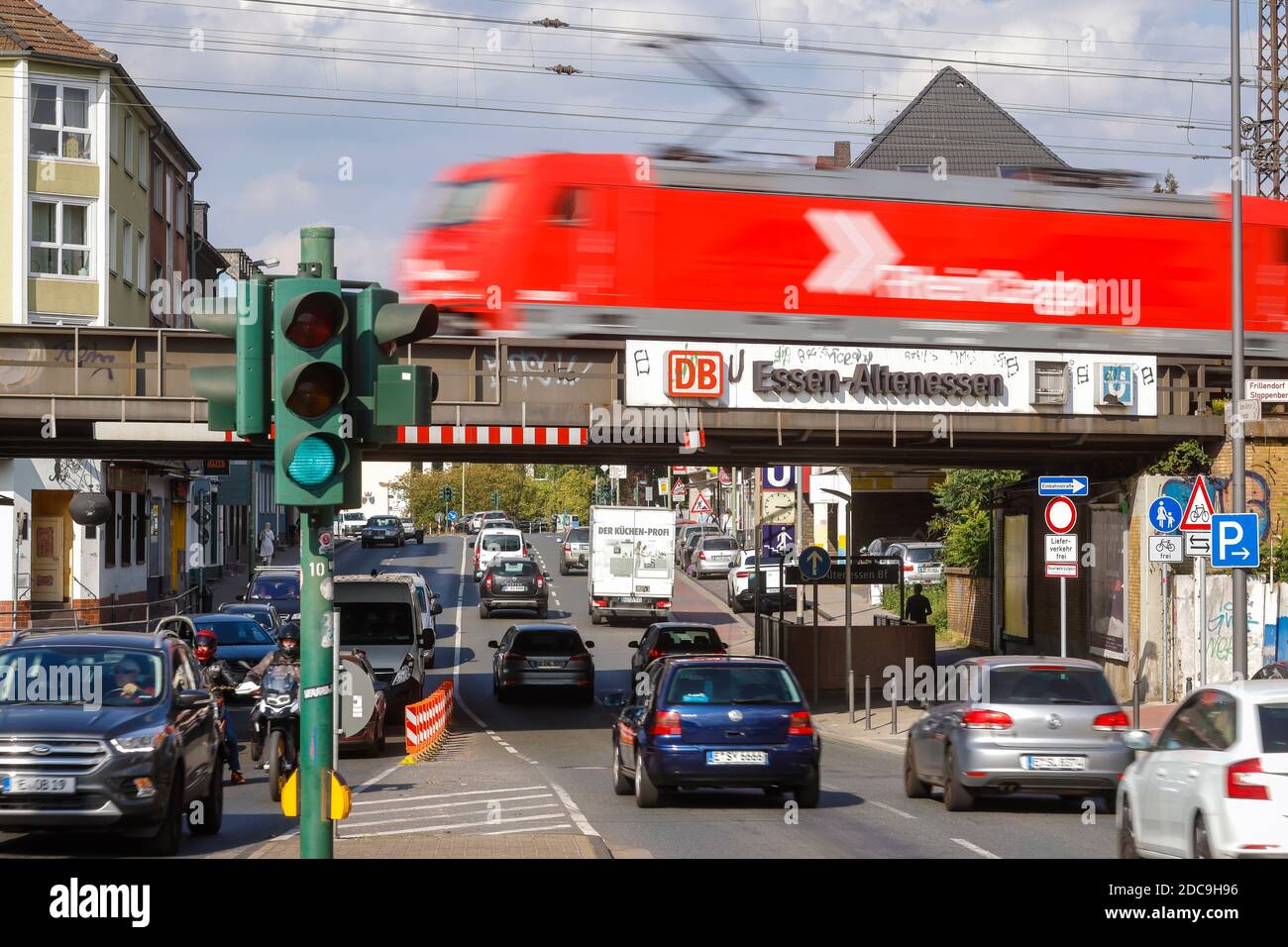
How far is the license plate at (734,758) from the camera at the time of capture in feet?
52.1

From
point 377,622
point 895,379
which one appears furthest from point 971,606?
point 377,622

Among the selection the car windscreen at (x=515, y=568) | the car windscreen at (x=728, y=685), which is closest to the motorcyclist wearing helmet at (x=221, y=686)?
the car windscreen at (x=728, y=685)

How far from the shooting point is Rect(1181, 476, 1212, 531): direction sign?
20.0m

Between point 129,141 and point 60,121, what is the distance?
4.07m

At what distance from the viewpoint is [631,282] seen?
26359mm

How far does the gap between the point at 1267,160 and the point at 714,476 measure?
5839 centimetres

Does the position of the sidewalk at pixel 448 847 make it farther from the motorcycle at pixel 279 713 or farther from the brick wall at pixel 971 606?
the brick wall at pixel 971 606

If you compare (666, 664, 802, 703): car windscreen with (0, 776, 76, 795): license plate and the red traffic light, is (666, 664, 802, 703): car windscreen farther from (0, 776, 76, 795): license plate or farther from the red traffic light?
the red traffic light

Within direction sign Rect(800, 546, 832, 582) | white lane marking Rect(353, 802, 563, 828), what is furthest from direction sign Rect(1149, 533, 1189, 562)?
direction sign Rect(800, 546, 832, 582)

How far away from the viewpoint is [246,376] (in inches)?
291

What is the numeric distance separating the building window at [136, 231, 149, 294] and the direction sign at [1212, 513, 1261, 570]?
41035 mm

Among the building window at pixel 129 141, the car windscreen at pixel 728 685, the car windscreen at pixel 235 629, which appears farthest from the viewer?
the building window at pixel 129 141

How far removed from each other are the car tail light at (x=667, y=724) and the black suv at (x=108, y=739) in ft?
13.0
